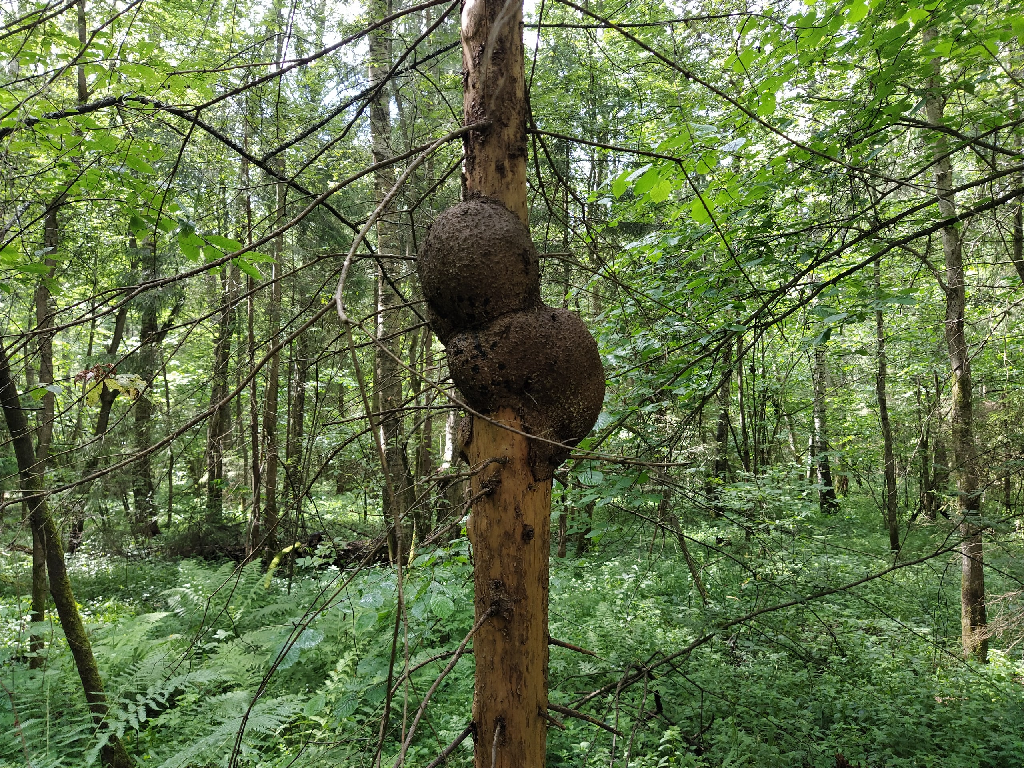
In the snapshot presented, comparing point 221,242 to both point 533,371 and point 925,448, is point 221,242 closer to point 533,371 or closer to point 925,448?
point 533,371

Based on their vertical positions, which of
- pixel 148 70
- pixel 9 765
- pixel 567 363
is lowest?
pixel 9 765

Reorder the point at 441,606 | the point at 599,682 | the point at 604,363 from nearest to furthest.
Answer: the point at 441,606 → the point at 604,363 → the point at 599,682

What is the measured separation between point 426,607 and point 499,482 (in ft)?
5.76

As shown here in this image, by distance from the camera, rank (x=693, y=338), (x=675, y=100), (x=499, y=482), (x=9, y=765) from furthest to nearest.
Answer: (x=9, y=765)
(x=675, y=100)
(x=693, y=338)
(x=499, y=482)

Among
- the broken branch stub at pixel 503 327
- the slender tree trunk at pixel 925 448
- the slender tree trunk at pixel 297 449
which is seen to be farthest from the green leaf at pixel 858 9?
the slender tree trunk at pixel 297 449

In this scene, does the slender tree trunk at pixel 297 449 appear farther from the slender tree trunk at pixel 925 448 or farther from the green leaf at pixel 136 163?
the slender tree trunk at pixel 925 448

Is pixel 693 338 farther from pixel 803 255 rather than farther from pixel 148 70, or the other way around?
pixel 148 70

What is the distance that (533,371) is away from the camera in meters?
1.34

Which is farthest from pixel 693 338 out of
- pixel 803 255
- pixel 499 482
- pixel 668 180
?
pixel 499 482

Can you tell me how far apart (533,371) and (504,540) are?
1.44ft

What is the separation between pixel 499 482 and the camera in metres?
1.33

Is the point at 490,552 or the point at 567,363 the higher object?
the point at 567,363

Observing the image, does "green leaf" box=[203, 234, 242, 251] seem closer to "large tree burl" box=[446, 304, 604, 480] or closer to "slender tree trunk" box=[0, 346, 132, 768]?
"large tree burl" box=[446, 304, 604, 480]

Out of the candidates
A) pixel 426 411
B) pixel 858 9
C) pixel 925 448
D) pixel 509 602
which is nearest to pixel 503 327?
pixel 509 602
